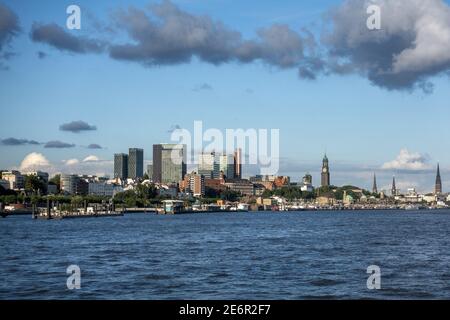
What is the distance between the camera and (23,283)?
91.1 ft

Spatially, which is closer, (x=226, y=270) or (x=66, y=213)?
(x=226, y=270)

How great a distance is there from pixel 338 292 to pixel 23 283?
12.2 m

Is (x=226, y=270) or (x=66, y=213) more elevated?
(x=66, y=213)

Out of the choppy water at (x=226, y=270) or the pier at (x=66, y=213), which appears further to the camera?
the pier at (x=66, y=213)

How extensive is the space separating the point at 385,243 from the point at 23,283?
2910 centimetres

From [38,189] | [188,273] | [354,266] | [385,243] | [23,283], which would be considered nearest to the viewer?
[23,283]

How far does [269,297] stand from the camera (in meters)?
24.0

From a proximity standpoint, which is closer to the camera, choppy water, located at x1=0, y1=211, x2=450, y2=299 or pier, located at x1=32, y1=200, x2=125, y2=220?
choppy water, located at x1=0, y1=211, x2=450, y2=299
